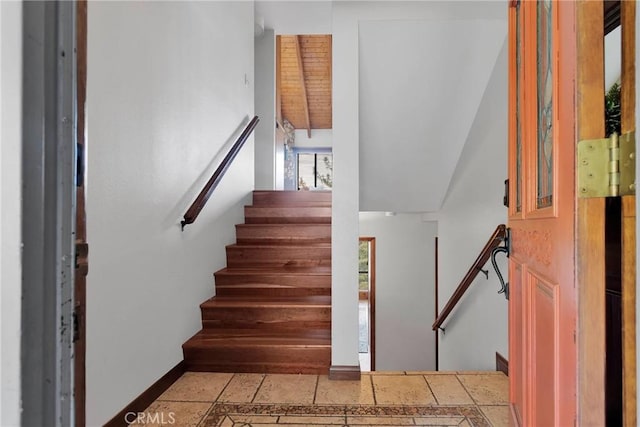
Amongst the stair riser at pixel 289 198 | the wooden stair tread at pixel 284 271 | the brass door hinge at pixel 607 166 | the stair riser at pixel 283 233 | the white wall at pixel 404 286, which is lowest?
the white wall at pixel 404 286

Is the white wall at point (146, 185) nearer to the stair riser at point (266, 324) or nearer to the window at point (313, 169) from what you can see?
the stair riser at point (266, 324)

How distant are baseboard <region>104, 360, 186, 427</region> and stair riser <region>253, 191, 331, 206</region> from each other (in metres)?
2.11

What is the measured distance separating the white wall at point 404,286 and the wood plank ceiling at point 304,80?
2598mm

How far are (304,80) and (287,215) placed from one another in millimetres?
4716

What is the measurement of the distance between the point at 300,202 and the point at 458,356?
7.15 feet

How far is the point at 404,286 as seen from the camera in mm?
6031

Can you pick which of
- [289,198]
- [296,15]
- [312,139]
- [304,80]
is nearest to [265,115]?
[296,15]

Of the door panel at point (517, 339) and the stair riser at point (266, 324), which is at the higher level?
the door panel at point (517, 339)

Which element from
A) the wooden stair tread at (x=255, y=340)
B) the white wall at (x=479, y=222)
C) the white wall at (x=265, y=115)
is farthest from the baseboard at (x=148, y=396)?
the white wall at (x=265, y=115)

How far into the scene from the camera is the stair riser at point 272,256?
130 inches

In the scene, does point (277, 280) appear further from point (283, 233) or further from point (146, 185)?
point (146, 185)

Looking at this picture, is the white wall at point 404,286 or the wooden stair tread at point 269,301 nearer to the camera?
the wooden stair tread at point 269,301

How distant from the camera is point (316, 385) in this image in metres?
2.22

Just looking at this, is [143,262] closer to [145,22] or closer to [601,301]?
[145,22]
